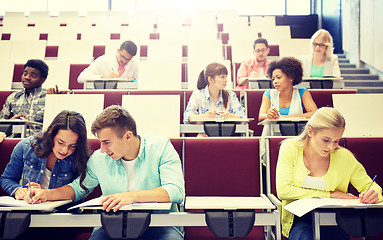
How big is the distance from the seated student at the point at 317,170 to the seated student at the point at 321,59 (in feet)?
3.32

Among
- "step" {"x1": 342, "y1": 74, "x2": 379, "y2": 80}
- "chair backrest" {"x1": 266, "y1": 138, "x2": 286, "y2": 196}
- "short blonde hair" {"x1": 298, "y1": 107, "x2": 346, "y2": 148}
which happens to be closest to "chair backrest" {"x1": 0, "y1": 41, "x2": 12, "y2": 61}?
"chair backrest" {"x1": 266, "y1": 138, "x2": 286, "y2": 196}

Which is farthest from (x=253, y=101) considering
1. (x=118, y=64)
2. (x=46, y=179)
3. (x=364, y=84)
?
(x=364, y=84)

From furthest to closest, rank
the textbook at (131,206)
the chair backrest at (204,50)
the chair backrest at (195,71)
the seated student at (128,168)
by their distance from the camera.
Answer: the chair backrest at (204,50)
the chair backrest at (195,71)
the seated student at (128,168)
the textbook at (131,206)

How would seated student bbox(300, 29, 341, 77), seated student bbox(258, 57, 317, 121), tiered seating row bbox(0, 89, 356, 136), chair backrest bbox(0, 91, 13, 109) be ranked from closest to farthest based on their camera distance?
seated student bbox(258, 57, 317, 121), tiered seating row bbox(0, 89, 356, 136), chair backrest bbox(0, 91, 13, 109), seated student bbox(300, 29, 341, 77)

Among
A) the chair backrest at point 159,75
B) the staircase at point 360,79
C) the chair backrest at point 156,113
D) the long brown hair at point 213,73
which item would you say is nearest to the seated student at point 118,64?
the chair backrest at point 159,75

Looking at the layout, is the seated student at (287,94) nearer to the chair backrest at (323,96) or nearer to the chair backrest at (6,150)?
the chair backrest at (323,96)

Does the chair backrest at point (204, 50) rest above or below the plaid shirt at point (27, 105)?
above

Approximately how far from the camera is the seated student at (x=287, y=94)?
4.44 ft

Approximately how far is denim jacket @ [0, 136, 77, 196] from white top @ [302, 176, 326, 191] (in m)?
0.56

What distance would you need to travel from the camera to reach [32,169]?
82cm

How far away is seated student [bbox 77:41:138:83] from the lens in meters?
1.85

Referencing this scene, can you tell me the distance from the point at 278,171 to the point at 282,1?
3.53m

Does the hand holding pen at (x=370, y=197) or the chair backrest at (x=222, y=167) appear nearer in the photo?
the hand holding pen at (x=370, y=197)

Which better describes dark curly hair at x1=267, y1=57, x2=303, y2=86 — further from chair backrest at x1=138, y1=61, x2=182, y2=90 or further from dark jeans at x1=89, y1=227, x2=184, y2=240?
dark jeans at x1=89, y1=227, x2=184, y2=240
